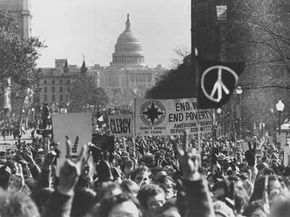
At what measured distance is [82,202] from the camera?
392 inches

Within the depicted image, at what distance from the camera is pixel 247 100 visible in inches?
3044

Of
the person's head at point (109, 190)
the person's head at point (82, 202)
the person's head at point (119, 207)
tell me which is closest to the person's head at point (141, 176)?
the person's head at point (109, 190)

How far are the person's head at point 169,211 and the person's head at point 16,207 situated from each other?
4.90 feet

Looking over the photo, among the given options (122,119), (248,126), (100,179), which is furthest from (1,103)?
(100,179)

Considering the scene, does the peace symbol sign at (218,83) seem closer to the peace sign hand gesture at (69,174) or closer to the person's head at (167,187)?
the person's head at (167,187)

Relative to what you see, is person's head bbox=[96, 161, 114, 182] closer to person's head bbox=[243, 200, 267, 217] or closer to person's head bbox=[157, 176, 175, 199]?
person's head bbox=[157, 176, 175, 199]

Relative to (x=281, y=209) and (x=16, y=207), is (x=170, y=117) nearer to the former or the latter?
(x=16, y=207)

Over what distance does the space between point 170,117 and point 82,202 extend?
545 inches

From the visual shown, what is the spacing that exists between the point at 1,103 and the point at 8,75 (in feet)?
197

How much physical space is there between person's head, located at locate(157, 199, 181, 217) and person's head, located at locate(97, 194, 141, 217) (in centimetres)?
21

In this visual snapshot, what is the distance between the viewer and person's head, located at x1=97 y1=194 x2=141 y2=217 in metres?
8.77

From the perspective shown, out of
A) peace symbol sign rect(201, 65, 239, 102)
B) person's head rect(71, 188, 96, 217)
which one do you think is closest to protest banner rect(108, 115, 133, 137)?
peace symbol sign rect(201, 65, 239, 102)

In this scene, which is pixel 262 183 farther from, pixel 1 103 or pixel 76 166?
pixel 1 103

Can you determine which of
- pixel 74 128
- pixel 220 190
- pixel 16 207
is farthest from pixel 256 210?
pixel 74 128
